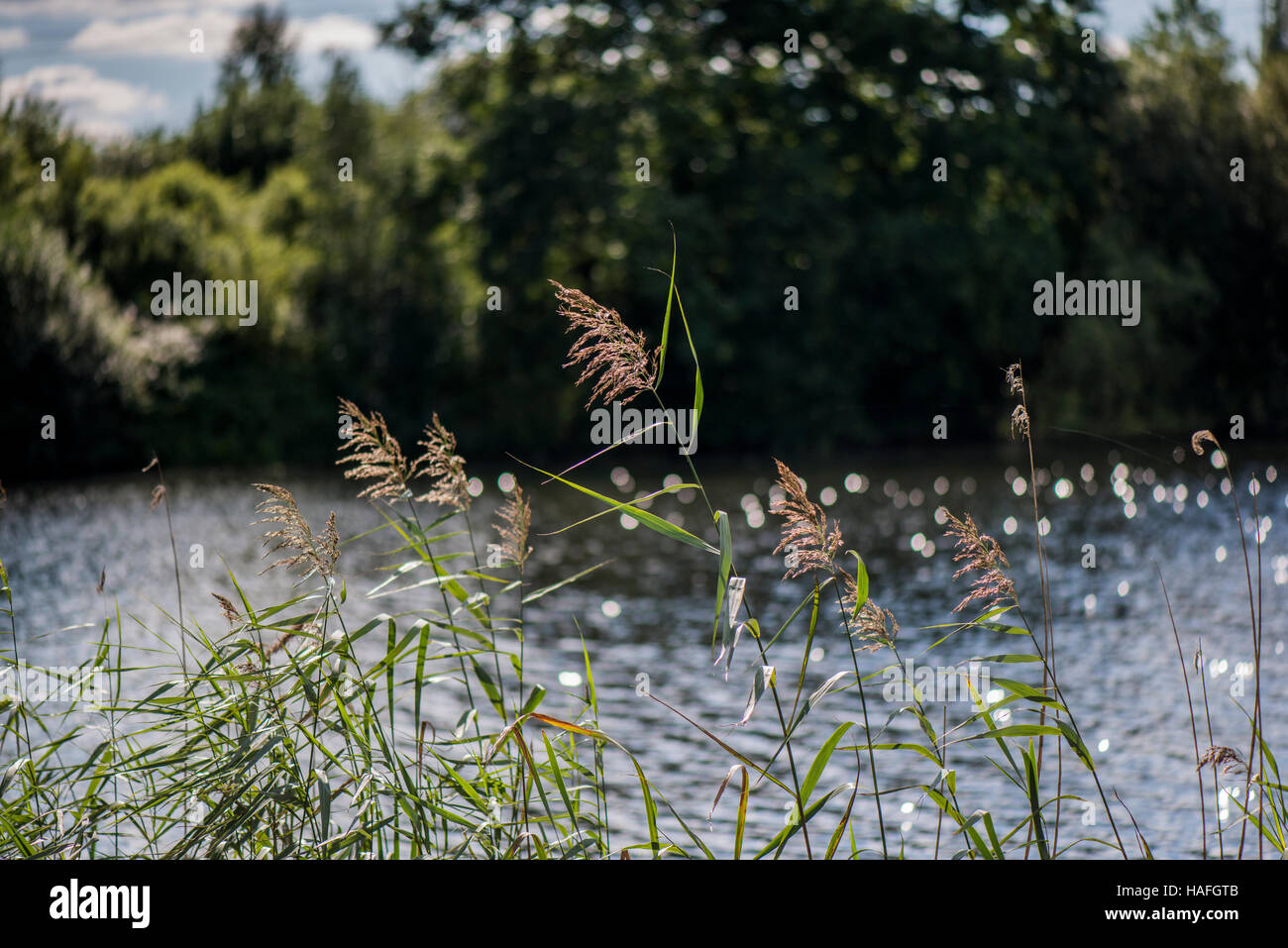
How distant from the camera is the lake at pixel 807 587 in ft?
30.4

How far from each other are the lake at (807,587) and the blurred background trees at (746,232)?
3119 mm

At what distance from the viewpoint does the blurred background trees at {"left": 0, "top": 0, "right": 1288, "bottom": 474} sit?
1244 inches

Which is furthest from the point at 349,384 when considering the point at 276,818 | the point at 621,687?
the point at 276,818

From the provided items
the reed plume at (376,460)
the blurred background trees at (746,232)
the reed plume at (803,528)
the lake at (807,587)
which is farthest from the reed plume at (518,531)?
the blurred background trees at (746,232)

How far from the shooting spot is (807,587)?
17844mm

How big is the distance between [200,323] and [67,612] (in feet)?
58.4

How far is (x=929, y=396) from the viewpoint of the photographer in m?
36.7

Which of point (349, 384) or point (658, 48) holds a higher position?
point (658, 48)

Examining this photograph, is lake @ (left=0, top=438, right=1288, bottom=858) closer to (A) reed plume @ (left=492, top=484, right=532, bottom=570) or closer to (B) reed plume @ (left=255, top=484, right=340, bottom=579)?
(A) reed plume @ (left=492, top=484, right=532, bottom=570)

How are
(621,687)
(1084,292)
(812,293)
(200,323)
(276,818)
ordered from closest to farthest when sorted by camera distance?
(276,818)
(621,687)
(200,323)
(812,293)
(1084,292)

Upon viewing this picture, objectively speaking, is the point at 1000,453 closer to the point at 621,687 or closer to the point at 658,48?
the point at 658,48

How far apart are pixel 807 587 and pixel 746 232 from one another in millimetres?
17384
